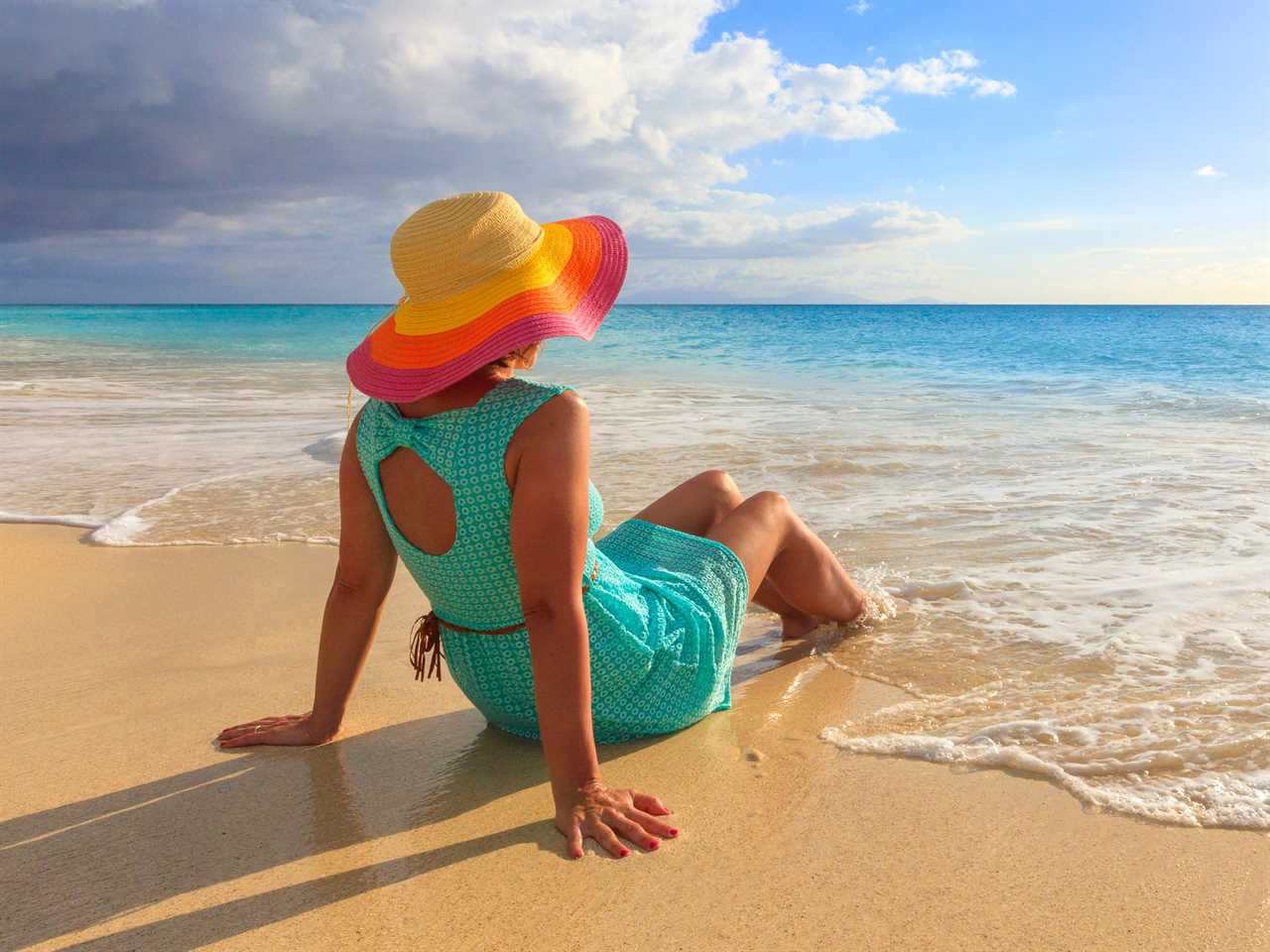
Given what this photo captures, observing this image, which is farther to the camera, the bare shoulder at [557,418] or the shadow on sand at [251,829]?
the bare shoulder at [557,418]

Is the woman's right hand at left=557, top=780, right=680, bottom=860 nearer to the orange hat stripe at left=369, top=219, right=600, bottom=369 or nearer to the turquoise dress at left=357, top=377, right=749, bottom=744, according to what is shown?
the turquoise dress at left=357, top=377, right=749, bottom=744

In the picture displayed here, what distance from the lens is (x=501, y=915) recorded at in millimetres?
1949

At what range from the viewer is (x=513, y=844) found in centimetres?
223

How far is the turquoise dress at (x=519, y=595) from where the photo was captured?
222cm

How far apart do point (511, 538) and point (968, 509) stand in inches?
170

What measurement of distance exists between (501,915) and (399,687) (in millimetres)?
1463

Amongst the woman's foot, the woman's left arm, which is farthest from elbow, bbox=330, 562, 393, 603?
the woman's foot

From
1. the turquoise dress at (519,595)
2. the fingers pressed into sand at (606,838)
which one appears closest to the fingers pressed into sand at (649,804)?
the fingers pressed into sand at (606,838)

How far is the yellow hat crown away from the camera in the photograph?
2176 mm

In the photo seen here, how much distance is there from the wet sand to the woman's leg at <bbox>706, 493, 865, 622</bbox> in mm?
352

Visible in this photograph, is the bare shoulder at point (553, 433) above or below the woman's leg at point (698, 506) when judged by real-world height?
above

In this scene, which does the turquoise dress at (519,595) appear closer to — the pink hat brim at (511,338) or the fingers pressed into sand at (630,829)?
the pink hat brim at (511,338)

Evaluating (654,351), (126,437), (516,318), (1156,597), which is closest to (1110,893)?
(516,318)

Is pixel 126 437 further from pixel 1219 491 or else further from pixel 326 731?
pixel 1219 491
